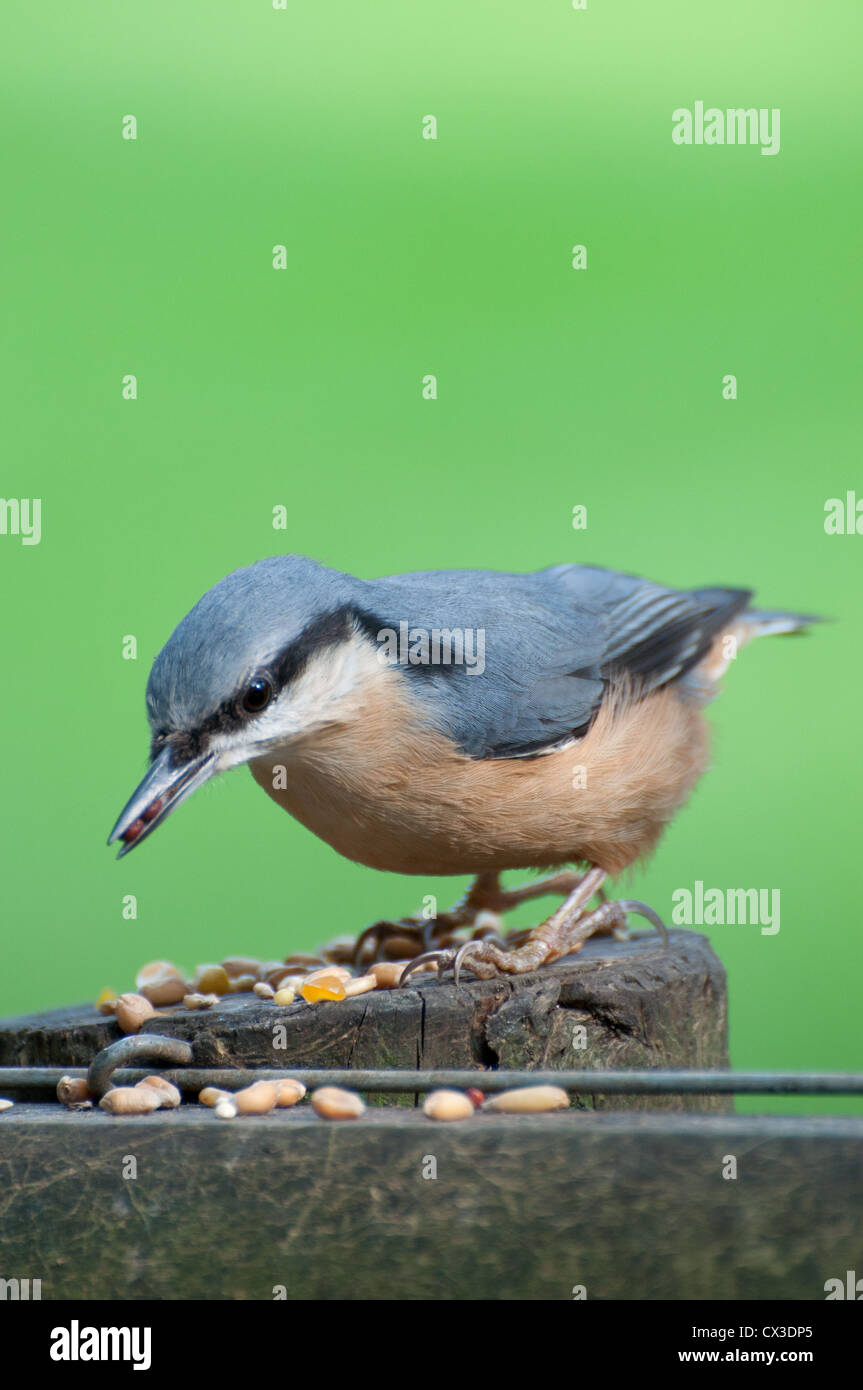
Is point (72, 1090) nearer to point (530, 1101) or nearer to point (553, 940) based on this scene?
point (530, 1101)

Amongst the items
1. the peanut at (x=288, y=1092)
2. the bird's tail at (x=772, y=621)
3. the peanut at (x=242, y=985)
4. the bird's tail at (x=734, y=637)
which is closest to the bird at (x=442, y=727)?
the bird's tail at (x=734, y=637)

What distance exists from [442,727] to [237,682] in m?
0.49

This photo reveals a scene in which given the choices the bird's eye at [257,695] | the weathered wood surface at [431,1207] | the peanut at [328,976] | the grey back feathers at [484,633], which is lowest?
the weathered wood surface at [431,1207]

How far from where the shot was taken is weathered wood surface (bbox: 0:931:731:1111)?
7.18ft

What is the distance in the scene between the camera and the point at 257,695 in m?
2.30

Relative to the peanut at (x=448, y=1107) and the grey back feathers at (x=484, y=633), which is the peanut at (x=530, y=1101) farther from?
the grey back feathers at (x=484, y=633)

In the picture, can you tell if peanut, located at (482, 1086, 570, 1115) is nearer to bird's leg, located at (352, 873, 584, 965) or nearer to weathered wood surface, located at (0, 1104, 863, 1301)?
weathered wood surface, located at (0, 1104, 863, 1301)

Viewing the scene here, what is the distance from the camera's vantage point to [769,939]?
3738 mm

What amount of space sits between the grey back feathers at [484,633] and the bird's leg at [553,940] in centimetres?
35

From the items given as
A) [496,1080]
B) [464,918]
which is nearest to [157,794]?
[496,1080]

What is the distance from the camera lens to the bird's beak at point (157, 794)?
7.06 ft

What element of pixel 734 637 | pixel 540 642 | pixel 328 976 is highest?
pixel 734 637

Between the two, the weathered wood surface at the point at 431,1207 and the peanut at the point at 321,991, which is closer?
the weathered wood surface at the point at 431,1207
